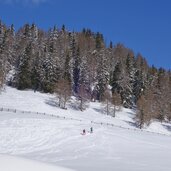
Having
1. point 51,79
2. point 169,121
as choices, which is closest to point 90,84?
point 51,79

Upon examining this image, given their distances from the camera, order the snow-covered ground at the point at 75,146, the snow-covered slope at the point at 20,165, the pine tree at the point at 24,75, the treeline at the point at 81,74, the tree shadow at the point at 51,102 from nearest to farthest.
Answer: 1. the snow-covered slope at the point at 20,165
2. the snow-covered ground at the point at 75,146
3. the tree shadow at the point at 51,102
4. the treeline at the point at 81,74
5. the pine tree at the point at 24,75

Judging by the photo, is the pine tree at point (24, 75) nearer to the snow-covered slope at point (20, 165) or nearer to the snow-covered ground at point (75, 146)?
the snow-covered ground at point (75, 146)

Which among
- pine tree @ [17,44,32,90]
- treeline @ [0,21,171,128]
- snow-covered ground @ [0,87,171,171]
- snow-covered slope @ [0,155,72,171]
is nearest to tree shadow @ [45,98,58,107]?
treeline @ [0,21,171,128]

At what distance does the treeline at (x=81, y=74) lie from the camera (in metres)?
103

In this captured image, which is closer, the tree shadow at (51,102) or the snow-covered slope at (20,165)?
the snow-covered slope at (20,165)

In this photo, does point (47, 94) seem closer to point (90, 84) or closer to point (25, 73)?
point (25, 73)

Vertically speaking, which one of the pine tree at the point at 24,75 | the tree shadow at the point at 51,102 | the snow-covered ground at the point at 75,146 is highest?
the pine tree at the point at 24,75

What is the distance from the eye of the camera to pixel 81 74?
120 meters

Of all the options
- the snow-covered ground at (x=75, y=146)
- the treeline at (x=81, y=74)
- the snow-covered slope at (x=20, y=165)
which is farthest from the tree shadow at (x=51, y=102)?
the snow-covered slope at (x=20, y=165)

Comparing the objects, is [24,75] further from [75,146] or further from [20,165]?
[20,165]

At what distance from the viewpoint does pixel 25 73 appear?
A: 105 meters

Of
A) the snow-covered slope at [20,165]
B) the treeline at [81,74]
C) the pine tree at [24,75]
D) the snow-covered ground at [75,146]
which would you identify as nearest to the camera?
the snow-covered slope at [20,165]

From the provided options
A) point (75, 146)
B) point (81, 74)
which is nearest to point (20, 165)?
point (75, 146)

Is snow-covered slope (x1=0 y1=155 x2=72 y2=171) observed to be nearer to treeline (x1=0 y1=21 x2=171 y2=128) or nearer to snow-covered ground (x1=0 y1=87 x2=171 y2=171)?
snow-covered ground (x1=0 y1=87 x2=171 y2=171)
